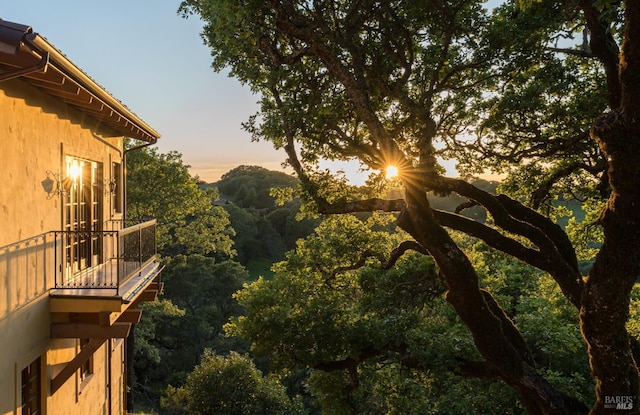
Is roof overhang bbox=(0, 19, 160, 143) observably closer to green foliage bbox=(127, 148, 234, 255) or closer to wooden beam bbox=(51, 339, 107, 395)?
wooden beam bbox=(51, 339, 107, 395)

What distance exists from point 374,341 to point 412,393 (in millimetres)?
2661

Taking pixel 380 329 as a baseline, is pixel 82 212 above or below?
above

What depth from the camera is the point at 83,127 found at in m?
8.09

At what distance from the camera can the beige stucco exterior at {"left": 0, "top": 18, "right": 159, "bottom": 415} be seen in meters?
5.23

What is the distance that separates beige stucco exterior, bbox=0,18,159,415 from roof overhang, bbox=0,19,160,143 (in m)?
0.11

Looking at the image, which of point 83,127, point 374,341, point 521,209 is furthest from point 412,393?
point 83,127

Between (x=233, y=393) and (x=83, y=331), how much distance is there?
11.0m

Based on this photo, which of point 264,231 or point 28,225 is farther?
point 264,231

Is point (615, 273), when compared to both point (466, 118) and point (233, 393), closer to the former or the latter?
point (466, 118)

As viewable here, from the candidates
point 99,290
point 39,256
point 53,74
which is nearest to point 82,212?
point 39,256

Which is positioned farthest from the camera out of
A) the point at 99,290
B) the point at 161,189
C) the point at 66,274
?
the point at 161,189

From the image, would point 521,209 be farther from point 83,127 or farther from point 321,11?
point 83,127

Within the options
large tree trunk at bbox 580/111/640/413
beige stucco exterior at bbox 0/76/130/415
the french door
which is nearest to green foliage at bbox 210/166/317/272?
the french door

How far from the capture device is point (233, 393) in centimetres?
1597
